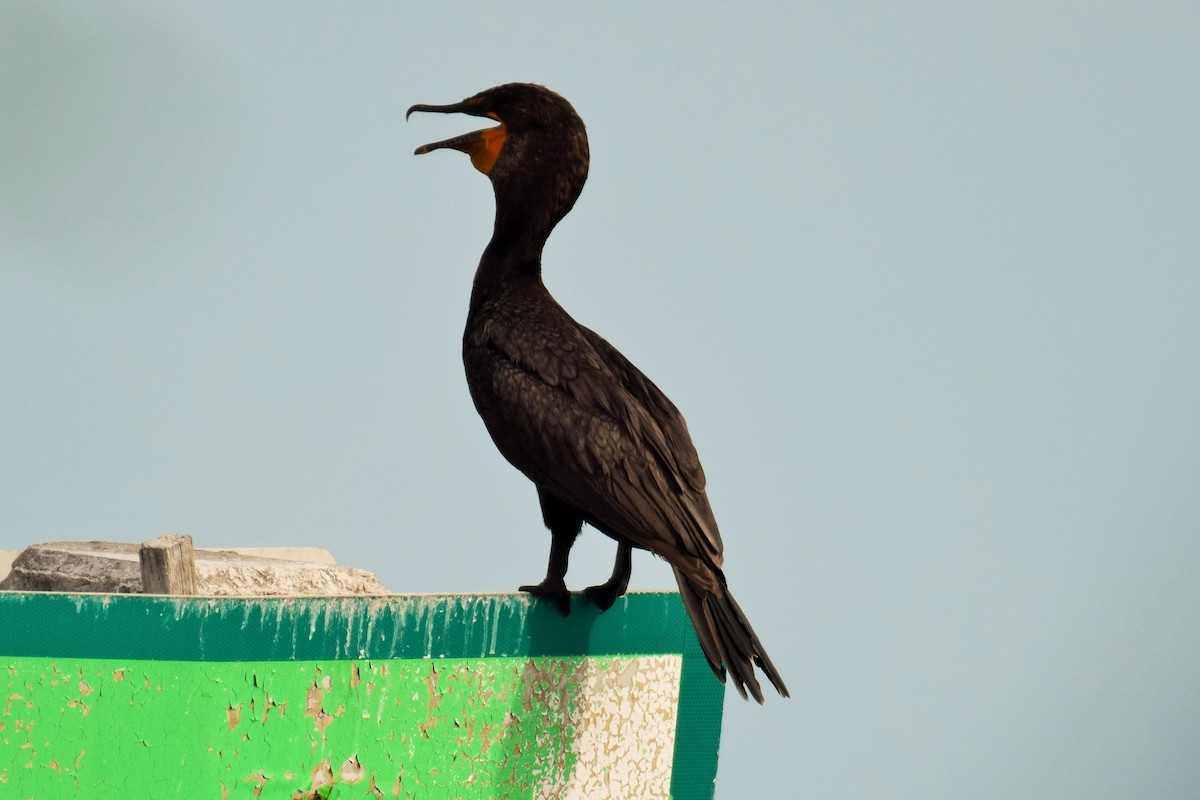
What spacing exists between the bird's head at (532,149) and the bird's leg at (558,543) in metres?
0.77

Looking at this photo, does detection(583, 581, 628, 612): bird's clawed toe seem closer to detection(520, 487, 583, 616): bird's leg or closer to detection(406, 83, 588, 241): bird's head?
detection(520, 487, 583, 616): bird's leg

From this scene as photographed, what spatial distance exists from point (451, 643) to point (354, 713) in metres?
0.27

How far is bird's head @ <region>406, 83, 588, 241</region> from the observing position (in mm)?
3850

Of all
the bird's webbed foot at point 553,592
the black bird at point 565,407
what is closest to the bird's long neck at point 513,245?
the black bird at point 565,407

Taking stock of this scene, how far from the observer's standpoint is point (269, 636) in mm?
3068

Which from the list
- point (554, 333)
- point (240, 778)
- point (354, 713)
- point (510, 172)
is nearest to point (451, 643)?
point (354, 713)

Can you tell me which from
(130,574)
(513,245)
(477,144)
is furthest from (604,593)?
(130,574)

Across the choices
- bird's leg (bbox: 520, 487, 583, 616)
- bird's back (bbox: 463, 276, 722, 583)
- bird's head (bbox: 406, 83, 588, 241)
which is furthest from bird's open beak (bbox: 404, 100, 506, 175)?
bird's leg (bbox: 520, 487, 583, 616)

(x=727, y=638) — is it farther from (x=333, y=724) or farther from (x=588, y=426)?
(x=333, y=724)

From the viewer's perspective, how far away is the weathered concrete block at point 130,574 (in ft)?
14.0

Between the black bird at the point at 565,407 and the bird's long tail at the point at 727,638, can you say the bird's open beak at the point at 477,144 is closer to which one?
the black bird at the point at 565,407

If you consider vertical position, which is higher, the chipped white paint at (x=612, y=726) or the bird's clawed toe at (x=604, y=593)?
the bird's clawed toe at (x=604, y=593)

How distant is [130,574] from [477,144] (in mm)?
1598

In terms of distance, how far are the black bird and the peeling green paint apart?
19 cm
